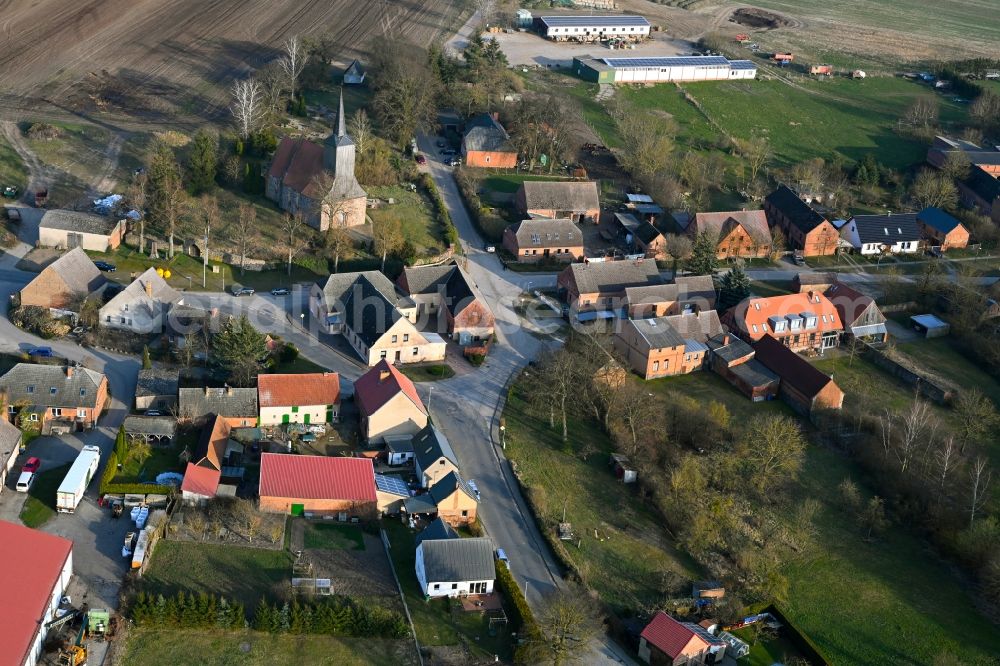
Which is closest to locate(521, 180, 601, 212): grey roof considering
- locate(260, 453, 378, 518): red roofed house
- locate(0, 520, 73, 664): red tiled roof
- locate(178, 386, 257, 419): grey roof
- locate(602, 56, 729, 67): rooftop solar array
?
locate(178, 386, 257, 419): grey roof

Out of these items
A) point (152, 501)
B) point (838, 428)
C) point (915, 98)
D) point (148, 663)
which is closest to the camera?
point (148, 663)

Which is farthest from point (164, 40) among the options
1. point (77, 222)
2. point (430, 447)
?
point (430, 447)

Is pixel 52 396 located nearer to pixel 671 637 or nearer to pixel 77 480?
pixel 77 480

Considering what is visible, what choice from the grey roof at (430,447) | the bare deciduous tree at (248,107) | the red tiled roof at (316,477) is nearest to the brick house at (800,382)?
the grey roof at (430,447)

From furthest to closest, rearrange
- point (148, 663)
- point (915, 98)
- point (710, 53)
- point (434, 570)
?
point (710, 53), point (915, 98), point (434, 570), point (148, 663)

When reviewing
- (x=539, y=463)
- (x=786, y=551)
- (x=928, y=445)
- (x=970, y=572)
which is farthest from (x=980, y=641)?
(x=539, y=463)

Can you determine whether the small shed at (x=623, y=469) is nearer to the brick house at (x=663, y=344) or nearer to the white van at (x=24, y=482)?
the brick house at (x=663, y=344)

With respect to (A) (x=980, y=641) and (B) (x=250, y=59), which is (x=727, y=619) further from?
(B) (x=250, y=59)
